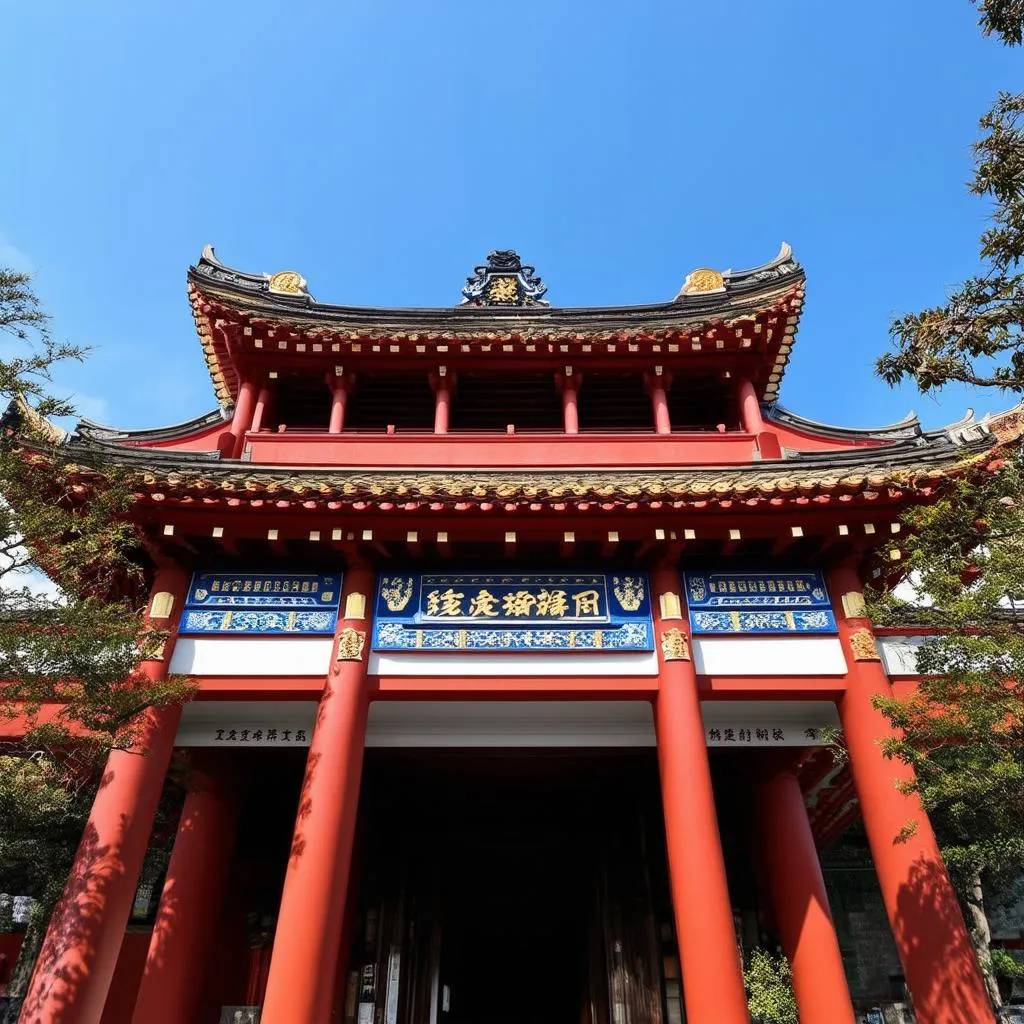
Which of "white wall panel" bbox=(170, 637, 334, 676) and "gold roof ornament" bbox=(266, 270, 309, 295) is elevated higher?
"gold roof ornament" bbox=(266, 270, 309, 295)

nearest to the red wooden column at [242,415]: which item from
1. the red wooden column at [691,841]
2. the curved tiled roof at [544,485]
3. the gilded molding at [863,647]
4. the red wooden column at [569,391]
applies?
the curved tiled roof at [544,485]

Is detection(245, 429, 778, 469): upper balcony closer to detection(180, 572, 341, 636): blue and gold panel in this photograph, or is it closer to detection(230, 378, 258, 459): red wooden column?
detection(230, 378, 258, 459): red wooden column

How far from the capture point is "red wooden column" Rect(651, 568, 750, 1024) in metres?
6.62

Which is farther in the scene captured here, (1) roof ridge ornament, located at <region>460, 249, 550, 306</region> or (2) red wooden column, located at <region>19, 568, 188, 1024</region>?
(1) roof ridge ornament, located at <region>460, 249, 550, 306</region>

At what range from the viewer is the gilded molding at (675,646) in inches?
322

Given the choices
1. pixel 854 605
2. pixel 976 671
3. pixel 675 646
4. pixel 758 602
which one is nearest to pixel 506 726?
pixel 675 646


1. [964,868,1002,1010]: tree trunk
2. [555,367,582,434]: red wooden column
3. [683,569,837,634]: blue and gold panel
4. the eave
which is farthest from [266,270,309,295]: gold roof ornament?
[964,868,1002,1010]: tree trunk

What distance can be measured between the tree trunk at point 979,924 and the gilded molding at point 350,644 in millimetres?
8677

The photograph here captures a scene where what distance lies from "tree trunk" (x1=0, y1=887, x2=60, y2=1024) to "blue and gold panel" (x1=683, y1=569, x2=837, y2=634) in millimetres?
8518

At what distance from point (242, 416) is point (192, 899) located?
6.98 m

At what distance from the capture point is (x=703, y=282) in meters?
14.1

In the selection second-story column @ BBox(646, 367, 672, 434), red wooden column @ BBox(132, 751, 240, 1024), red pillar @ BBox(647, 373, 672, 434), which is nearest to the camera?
red wooden column @ BBox(132, 751, 240, 1024)

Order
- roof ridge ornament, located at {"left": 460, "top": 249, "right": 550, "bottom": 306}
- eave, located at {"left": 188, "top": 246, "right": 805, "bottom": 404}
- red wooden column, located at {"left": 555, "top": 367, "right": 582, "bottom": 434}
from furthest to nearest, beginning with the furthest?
roof ridge ornament, located at {"left": 460, "top": 249, "right": 550, "bottom": 306} < red wooden column, located at {"left": 555, "top": 367, "right": 582, "bottom": 434} < eave, located at {"left": 188, "top": 246, "right": 805, "bottom": 404}

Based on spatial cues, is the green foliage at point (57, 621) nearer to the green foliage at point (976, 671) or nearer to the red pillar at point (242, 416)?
the red pillar at point (242, 416)
